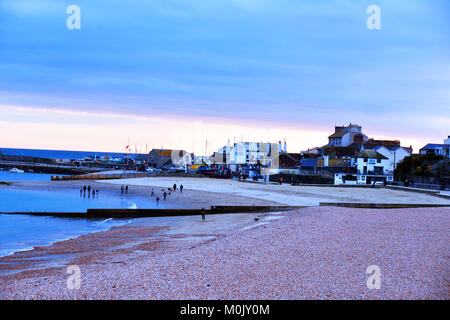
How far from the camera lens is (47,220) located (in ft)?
109

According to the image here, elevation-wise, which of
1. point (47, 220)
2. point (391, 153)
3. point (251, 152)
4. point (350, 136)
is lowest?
point (47, 220)

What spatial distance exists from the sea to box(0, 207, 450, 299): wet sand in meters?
3.85

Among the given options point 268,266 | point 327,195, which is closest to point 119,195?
point 327,195

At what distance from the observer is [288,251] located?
17.1 m

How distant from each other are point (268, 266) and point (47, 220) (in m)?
24.4

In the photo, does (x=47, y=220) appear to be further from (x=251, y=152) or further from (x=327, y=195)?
(x=251, y=152)

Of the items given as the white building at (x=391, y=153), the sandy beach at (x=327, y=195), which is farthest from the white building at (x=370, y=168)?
the sandy beach at (x=327, y=195)

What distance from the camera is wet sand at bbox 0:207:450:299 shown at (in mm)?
12188

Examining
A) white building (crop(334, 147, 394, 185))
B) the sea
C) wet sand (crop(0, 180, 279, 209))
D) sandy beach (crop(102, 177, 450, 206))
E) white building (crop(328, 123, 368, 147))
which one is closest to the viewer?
the sea

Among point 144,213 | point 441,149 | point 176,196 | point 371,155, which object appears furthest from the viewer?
point 371,155

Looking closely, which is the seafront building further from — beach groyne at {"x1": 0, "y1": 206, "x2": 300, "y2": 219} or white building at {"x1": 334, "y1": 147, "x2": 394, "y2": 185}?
beach groyne at {"x1": 0, "y1": 206, "x2": 300, "y2": 219}

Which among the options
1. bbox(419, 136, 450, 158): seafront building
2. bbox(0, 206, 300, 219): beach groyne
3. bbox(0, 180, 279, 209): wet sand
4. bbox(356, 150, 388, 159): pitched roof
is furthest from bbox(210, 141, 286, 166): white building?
bbox(0, 206, 300, 219): beach groyne

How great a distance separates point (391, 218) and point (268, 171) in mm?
68124
